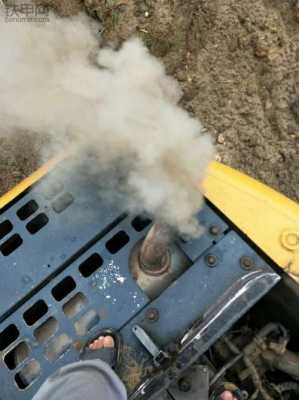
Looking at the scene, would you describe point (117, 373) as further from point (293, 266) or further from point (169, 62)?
point (169, 62)

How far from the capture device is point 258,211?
149 cm

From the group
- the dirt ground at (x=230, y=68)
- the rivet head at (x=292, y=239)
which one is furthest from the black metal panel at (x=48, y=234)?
the dirt ground at (x=230, y=68)

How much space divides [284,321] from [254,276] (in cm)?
29

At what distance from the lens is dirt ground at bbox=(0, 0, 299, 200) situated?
2330 millimetres

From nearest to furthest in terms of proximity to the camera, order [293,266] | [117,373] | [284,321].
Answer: [117,373]
[293,266]
[284,321]

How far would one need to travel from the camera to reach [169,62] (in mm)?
2414

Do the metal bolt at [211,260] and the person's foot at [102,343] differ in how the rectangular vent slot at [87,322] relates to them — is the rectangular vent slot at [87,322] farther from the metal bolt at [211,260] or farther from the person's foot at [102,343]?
the metal bolt at [211,260]

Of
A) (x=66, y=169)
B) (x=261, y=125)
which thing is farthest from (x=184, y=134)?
(x=261, y=125)

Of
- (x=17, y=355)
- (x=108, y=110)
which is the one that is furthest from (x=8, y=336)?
Result: (x=108, y=110)

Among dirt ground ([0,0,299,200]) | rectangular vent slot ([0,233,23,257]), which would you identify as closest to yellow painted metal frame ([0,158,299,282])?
rectangular vent slot ([0,233,23,257])

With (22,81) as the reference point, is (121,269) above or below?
below

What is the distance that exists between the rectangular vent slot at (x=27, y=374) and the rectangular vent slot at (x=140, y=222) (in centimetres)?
44

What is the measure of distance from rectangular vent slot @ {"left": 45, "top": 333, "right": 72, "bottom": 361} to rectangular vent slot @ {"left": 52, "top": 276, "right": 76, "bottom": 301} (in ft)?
0.36

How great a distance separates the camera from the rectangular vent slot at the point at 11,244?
4.85 feet
